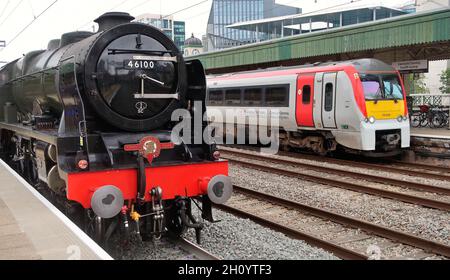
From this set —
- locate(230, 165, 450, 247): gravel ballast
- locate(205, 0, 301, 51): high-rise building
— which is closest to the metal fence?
locate(230, 165, 450, 247): gravel ballast

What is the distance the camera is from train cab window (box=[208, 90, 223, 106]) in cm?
1812

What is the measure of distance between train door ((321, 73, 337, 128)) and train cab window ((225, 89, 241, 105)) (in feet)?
15.1

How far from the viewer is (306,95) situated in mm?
13547

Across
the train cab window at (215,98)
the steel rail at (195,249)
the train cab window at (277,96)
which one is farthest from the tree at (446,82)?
the steel rail at (195,249)

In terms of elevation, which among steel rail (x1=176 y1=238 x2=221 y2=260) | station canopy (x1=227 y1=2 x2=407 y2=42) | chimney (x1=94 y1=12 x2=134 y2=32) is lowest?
steel rail (x1=176 y1=238 x2=221 y2=260)

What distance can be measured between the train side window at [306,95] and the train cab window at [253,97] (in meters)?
2.22

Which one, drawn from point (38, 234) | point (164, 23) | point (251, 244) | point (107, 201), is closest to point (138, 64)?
point (107, 201)

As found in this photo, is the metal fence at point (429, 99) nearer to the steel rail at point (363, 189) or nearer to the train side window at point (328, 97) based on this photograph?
the train side window at point (328, 97)

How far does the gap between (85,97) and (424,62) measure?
1405 centimetres

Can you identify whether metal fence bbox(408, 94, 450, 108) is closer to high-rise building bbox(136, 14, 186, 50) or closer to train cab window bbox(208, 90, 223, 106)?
train cab window bbox(208, 90, 223, 106)

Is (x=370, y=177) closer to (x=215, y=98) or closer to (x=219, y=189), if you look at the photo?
(x=219, y=189)

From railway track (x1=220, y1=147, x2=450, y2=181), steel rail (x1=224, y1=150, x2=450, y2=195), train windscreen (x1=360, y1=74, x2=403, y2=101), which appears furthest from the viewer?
train windscreen (x1=360, y1=74, x2=403, y2=101)

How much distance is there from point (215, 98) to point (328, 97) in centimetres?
669
